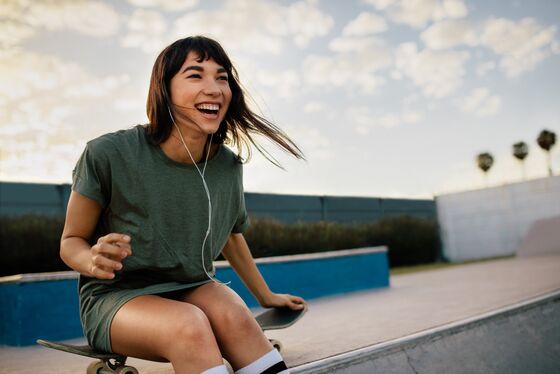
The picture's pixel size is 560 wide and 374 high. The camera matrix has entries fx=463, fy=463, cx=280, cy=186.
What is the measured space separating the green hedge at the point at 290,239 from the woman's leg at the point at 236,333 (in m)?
7.36

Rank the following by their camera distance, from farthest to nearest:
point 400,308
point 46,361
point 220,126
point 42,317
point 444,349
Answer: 1. point 400,308
2. point 42,317
3. point 46,361
4. point 444,349
5. point 220,126

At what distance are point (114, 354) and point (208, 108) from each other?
994mm

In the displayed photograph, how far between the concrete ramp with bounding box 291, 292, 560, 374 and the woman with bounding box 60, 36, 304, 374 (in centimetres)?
57

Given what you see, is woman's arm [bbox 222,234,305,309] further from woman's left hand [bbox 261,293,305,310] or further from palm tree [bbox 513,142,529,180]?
palm tree [bbox 513,142,529,180]

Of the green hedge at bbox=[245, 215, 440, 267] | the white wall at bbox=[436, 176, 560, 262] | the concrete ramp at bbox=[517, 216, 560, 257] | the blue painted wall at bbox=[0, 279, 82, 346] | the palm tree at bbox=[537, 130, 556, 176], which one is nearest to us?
the blue painted wall at bbox=[0, 279, 82, 346]

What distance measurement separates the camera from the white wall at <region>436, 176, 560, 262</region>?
55.5 ft

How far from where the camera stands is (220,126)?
2068 mm

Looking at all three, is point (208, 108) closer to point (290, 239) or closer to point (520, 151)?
point (290, 239)

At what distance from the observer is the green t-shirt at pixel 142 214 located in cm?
169

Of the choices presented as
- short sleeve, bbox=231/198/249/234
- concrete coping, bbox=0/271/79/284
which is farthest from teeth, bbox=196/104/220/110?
concrete coping, bbox=0/271/79/284

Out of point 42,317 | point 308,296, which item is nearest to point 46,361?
point 42,317

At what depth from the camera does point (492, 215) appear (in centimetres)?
1827

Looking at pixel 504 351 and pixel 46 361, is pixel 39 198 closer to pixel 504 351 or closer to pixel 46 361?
pixel 46 361

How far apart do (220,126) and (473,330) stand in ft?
6.67
